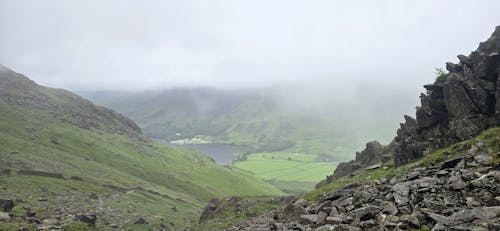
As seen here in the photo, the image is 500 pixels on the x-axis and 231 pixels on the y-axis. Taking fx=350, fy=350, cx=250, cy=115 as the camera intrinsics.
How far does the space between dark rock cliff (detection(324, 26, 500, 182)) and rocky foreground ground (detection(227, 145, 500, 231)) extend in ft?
38.8

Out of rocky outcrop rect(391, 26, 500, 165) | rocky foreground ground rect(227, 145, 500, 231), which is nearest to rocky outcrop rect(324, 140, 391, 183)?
rocky outcrop rect(391, 26, 500, 165)

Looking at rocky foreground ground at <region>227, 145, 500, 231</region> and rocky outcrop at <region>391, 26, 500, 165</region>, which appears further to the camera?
rocky outcrop at <region>391, 26, 500, 165</region>

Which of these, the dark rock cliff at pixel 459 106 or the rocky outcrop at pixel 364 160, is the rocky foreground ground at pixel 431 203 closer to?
the dark rock cliff at pixel 459 106

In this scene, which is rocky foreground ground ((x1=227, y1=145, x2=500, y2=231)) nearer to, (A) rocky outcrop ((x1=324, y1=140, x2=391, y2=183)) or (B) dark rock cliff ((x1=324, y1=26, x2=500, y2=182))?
(B) dark rock cliff ((x1=324, y1=26, x2=500, y2=182))

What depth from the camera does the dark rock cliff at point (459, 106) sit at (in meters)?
50.7

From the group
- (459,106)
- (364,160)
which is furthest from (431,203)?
(364,160)

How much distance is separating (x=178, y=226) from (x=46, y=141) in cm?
12497

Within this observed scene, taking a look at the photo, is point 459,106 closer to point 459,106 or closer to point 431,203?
point 459,106

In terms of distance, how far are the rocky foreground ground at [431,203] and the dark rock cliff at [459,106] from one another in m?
11.8

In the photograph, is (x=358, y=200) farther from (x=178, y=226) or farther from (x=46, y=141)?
(x=46, y=141)

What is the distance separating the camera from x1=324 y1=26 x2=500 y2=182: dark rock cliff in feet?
166

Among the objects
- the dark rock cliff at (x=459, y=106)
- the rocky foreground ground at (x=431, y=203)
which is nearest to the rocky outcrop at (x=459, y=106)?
the dark rock cliff at (x=459, y=106)

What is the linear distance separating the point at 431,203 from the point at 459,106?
32.4 metres

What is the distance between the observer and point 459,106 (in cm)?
5359
